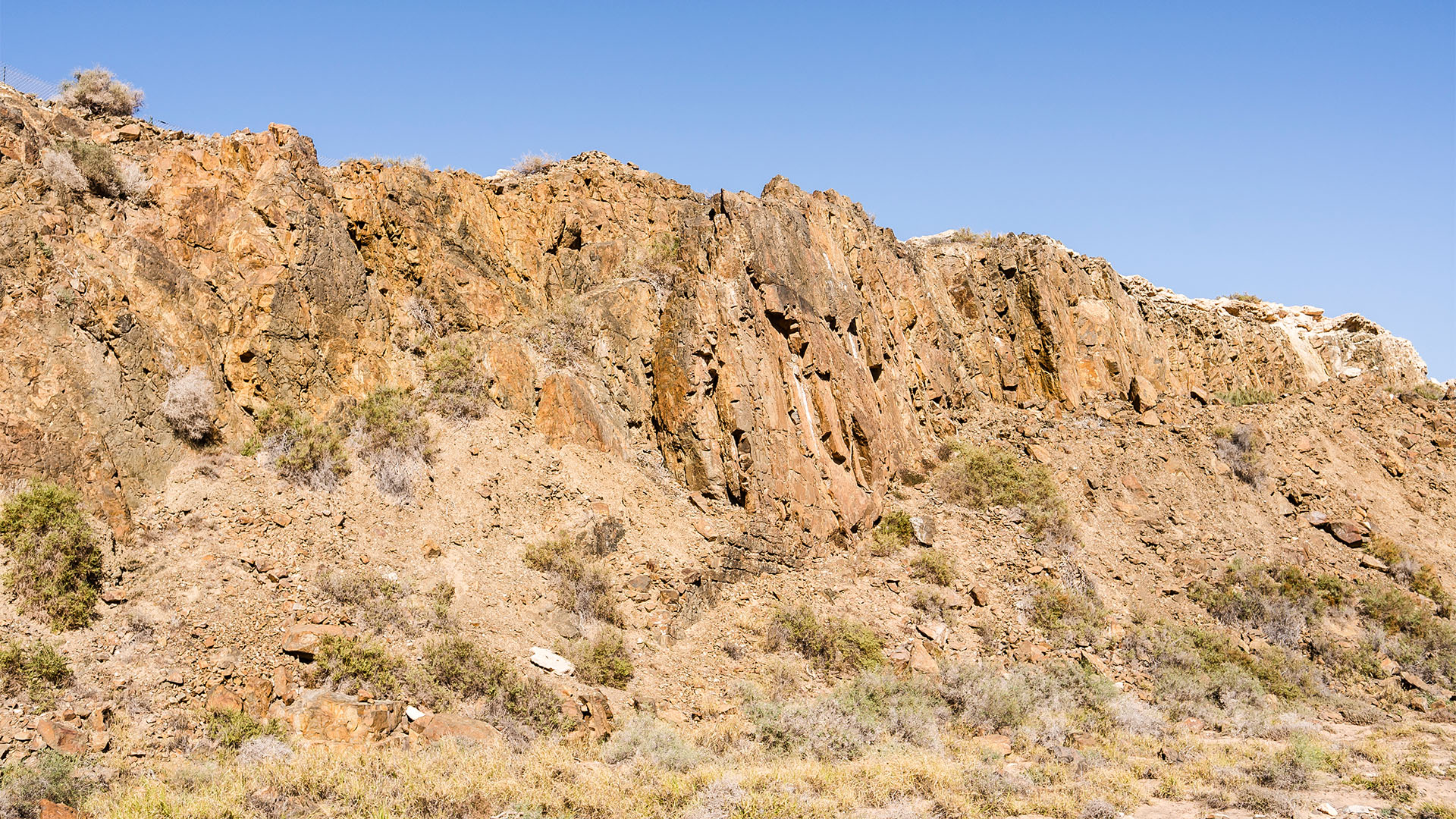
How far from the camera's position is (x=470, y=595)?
13.2 m

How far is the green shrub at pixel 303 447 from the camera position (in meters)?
13.6

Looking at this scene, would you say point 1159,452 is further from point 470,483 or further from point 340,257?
point 340,257

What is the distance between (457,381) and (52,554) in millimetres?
7501

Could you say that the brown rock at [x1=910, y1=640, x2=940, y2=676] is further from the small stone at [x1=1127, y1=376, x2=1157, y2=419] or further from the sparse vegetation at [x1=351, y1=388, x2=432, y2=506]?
the small stone at [x1=1127, y1=376, x2=1157, y2=419]

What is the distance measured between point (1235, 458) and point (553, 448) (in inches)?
754

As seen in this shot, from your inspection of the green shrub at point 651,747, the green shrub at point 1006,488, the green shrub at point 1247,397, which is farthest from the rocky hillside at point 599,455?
the green shrub at point 651,747

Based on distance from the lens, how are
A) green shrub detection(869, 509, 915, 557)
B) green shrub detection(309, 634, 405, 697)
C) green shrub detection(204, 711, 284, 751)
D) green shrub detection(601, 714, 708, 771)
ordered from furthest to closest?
green shrub detection(869, 509, 915, 557), green shrub detection(309, 634, 405, 697), green shrub detection(601, 714, 708, 771), green shrub detection(204, 711, 284, 751)

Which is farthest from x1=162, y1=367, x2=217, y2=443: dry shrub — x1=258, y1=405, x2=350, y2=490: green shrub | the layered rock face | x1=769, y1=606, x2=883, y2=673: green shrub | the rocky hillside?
x1=769, y1=606, x2=883, y2=673: green shrub

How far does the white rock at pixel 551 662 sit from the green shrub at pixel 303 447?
485cm

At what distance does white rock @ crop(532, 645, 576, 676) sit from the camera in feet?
40.4

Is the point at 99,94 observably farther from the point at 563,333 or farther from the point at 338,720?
the point at 338,720

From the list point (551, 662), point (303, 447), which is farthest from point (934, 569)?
point (303, 447)

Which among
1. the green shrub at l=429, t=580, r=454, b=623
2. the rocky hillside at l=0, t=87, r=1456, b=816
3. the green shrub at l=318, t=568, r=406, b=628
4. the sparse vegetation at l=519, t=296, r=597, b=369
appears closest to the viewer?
the rocky hillside at l=0, t=87, r=1456, b=816

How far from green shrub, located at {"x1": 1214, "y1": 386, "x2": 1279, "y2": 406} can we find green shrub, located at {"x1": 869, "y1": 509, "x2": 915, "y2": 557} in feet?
48.9
